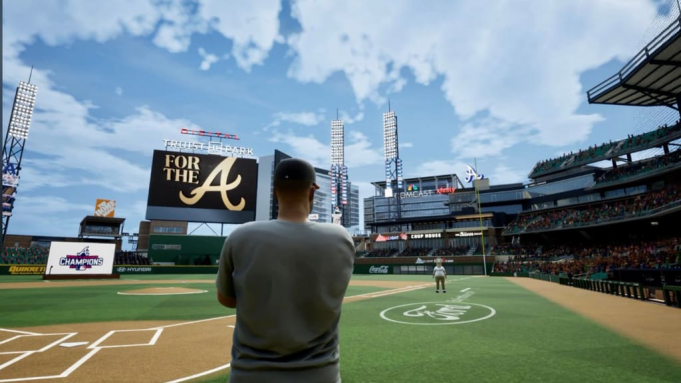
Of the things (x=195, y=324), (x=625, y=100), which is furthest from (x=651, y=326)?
(x=625, y=100)

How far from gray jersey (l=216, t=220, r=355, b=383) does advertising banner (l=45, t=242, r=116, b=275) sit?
33780mm

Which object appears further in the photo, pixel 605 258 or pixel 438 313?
pixel 605 258

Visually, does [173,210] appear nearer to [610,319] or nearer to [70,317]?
[70,317]

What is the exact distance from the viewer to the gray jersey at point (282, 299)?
1.64 m

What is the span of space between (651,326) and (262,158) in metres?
143

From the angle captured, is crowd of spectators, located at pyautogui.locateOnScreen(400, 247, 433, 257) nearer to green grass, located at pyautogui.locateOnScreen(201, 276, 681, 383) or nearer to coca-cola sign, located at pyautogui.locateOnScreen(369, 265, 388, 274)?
coca-cola sign, located at pyautogui.locateOnScreen(369, 265, 388, 274)

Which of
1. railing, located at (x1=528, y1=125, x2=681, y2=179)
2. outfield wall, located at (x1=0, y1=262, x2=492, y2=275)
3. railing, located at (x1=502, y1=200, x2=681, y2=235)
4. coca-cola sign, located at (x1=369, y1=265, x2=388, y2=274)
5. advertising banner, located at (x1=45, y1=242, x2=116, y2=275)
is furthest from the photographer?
coca-cola sign, located at (x1=369, y1=265, x2=388, y2=274)

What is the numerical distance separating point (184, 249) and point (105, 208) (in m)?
23.6

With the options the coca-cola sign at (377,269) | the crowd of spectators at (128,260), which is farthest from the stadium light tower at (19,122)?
the coca-cola sign at (377,269)

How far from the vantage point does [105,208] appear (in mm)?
66000

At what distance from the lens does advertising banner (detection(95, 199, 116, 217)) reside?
6530cm

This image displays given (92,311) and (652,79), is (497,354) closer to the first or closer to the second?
(92,311)

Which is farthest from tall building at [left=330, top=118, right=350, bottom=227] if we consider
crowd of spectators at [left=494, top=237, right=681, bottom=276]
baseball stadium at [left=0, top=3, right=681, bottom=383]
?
crowd of spectators at [left=494, top=237, right=681, bottom=276]

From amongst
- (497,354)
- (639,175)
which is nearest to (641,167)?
(639,175)
